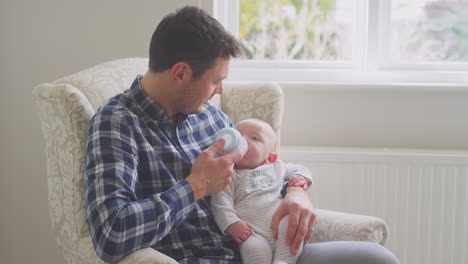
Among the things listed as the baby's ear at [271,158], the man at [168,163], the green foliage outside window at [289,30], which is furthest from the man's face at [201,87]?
the green foliage outside window at [289,30]

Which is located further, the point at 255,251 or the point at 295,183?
the point at 295,183

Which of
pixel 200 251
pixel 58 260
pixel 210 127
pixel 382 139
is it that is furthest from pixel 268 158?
pixel 58 260

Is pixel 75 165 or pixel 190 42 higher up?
pixel 190 42

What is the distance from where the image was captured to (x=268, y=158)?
181 cm

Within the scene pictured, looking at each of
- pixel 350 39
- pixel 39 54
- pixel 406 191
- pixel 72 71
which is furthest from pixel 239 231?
pixel 350 39

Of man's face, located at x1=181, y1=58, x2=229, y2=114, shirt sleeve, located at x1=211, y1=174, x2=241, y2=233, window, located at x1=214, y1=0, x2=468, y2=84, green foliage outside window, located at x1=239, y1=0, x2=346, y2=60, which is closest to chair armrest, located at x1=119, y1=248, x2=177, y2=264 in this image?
shirt sleeve, located at x1=211, y1=174, x2=241, y2=233

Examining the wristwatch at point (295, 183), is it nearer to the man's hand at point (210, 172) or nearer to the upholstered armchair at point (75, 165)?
the upholstered armchair at point (75, 165)

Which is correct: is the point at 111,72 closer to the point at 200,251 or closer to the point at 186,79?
the point at 186,79

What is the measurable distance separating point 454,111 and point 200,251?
144 cm

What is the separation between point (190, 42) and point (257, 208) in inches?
19.6

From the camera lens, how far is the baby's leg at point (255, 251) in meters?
1.54

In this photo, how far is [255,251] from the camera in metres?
1.54

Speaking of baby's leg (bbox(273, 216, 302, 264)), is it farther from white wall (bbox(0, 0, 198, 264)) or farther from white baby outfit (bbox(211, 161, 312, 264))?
white wall (bbox(0, 0, 198, 264))

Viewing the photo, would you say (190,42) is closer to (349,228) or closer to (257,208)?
(257,208)
